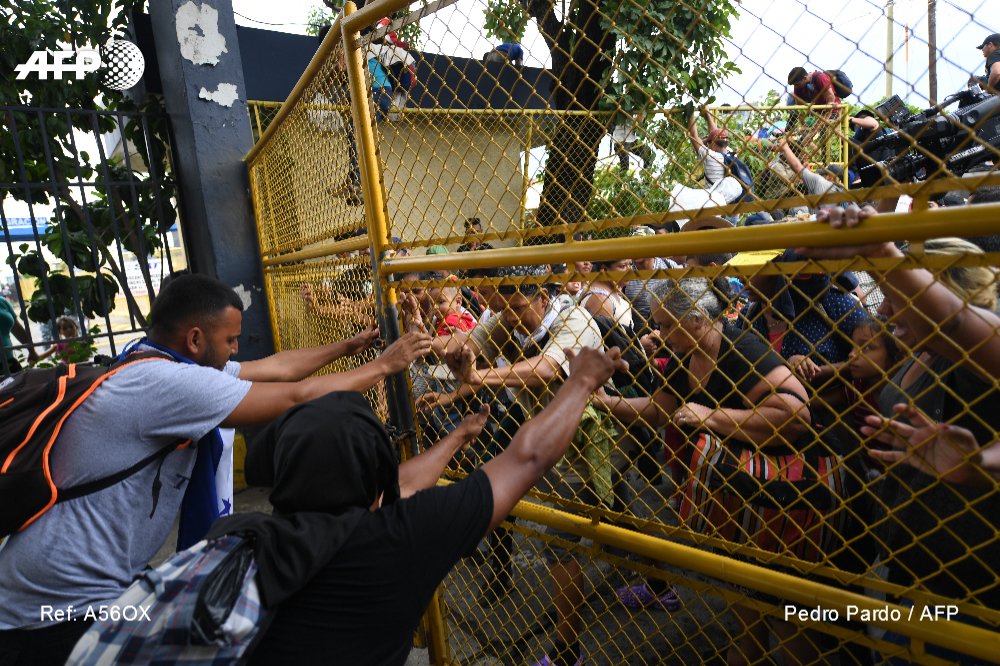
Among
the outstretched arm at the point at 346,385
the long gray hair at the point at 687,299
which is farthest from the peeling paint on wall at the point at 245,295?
the long gray hair at the point at 687,299

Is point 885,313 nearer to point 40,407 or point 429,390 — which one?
point 429,390

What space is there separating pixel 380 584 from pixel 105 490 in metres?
1.08

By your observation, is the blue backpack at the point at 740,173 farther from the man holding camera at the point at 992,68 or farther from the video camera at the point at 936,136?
the man holding camera at the point at 992,68

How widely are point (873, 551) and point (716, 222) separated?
1.21 metres

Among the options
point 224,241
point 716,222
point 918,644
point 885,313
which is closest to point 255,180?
point 224,241

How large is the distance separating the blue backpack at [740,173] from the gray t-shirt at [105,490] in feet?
5.19

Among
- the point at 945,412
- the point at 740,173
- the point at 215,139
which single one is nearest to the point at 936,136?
the point at 740,173

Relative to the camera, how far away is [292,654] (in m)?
1.27

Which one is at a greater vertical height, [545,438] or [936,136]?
[936,136]

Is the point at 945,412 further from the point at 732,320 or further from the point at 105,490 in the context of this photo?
the point at 105,490

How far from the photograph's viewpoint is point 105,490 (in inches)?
72.5

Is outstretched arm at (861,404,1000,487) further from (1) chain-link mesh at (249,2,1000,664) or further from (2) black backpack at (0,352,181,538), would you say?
(2) black backpack at (0,352,181,538)

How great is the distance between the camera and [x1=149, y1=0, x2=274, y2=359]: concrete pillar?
4.55m

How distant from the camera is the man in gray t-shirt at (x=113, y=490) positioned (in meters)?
1.80
